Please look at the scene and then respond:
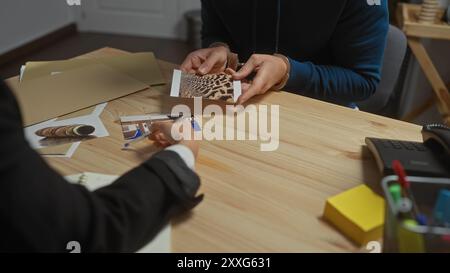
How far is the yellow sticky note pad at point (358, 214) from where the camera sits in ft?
1.90

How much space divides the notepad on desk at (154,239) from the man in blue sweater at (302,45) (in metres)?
0.36

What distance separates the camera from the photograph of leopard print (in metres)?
0.92

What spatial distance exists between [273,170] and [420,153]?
245mm

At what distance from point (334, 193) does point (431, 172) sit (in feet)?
0.49

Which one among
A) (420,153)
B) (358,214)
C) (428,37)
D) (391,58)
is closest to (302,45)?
(391,58)

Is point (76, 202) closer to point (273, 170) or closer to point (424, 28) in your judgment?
point (273, 170)

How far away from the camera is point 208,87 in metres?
0.93

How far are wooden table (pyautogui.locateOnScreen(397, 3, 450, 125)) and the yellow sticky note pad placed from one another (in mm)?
1414

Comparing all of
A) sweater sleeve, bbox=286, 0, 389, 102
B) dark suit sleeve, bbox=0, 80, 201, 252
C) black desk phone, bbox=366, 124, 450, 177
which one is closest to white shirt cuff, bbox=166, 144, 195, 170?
dark suit sleeve, bbox=0, 80, 201, 252

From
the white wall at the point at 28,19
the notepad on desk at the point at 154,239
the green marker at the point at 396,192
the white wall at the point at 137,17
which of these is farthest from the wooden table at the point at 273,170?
the white wall at the point at 137,17

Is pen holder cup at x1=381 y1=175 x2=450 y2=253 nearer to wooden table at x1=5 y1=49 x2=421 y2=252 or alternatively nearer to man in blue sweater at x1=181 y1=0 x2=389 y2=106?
wooden table at x1=5 y1=49 x2=421 y2=252

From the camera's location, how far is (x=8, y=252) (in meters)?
0.50

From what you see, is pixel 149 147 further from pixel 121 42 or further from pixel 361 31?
pixel 121 42

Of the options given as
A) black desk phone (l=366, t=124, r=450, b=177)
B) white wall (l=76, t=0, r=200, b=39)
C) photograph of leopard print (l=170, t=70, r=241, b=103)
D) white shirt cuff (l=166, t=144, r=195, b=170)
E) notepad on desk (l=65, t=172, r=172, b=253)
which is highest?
photograph of leopard print (l=170, t=70, r=241, b=103)
